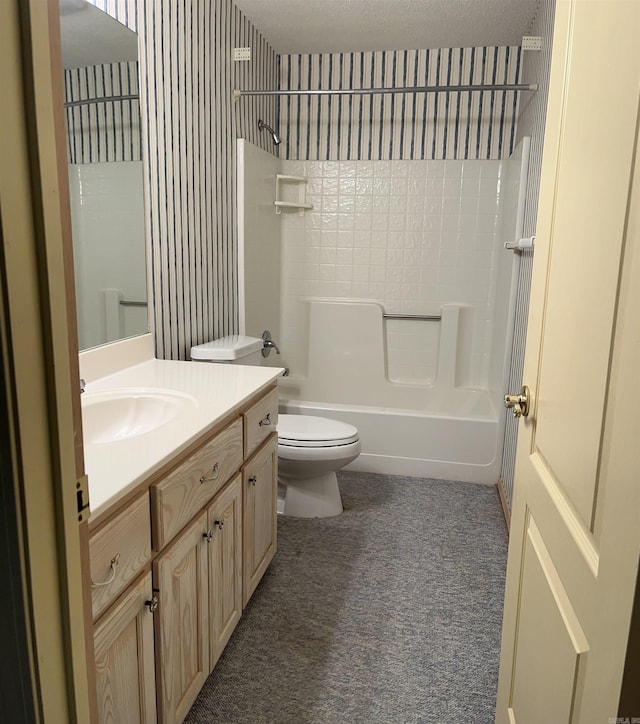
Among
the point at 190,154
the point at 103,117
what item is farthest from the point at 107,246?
the point at 190,154

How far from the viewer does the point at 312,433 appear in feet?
8.34

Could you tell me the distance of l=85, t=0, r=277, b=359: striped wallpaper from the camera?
2051 millimetres

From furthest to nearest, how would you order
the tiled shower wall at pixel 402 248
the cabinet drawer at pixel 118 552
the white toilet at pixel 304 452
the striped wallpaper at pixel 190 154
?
the tiled shower wall at pixel 402 248
the white toilet at pixel 304 452
the striped wallpaper at pixel 190 154
the cabinet drawer at pixel 118 552

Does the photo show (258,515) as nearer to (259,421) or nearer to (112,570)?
(259,421)

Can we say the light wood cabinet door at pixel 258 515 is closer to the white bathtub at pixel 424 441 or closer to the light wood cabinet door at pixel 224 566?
the light wood cabinet door at pixel 224 566

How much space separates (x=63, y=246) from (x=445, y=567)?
6.78ft

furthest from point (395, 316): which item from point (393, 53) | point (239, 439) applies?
point (239, 439)

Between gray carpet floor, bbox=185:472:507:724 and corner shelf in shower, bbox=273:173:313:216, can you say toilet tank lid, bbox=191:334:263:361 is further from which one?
corner shelf in shower, bbox=273:173:313:216

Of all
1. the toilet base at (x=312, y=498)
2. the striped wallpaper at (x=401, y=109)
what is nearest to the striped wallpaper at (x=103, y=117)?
the toilet base at (x=312, y=498)

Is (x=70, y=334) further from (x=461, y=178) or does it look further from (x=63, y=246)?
(x=461, y=178)

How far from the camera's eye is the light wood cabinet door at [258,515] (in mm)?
1771

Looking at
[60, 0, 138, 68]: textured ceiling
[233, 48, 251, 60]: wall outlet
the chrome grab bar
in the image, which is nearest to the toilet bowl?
the chrome grab bar

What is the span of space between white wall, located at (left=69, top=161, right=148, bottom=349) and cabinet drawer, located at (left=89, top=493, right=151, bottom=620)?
777 millimetres

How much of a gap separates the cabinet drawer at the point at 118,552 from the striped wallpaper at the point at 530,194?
1.89 metres
